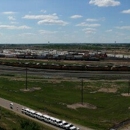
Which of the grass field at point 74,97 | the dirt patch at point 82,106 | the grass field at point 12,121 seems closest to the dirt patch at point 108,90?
the grass field at point 74,97

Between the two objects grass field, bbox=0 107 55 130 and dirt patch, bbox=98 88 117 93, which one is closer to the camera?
grass field, bbox=0 107 55 130

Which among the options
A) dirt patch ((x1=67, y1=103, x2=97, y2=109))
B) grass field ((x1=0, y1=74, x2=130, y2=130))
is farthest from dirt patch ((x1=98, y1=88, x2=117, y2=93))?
dirt patch ((x1=67, y1=103, x2=97, y2=109))

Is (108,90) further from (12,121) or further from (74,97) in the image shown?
(12,121)

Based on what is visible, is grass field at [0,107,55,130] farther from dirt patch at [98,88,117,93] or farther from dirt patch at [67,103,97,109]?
dirt patch at [98,88,117,93]

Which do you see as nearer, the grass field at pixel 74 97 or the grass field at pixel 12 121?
the grass field at pixel 12 121

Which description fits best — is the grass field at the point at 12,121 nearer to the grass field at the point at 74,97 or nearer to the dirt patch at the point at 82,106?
the grass field at the point at 74,97

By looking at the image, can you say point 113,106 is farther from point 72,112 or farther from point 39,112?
point 39,112

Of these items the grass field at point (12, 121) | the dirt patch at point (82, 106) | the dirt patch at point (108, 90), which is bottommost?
the dirt patch at point (82, 106)

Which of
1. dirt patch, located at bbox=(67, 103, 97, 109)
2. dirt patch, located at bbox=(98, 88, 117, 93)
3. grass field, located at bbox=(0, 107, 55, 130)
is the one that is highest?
dirt patch, located at bbox=(98, 88, 117, 93)

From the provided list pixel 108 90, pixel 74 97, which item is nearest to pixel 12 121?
pixel 74 97
